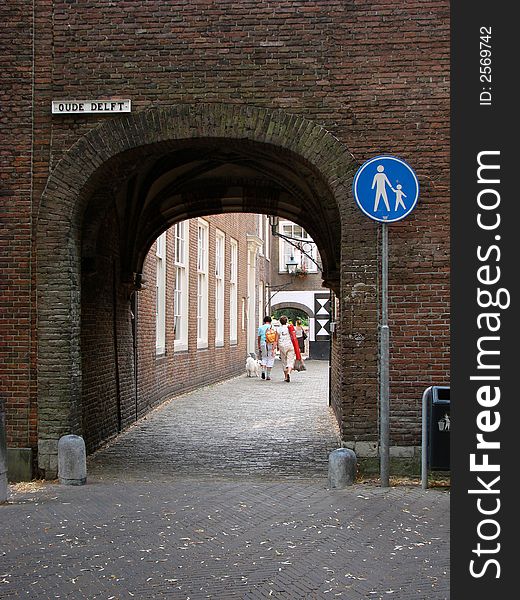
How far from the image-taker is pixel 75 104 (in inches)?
364

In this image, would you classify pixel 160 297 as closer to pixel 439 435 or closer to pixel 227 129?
pixel 227 129

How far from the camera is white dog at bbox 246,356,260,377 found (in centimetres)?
2673

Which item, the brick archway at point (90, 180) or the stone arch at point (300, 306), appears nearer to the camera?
the brick archway at point (90, 180)

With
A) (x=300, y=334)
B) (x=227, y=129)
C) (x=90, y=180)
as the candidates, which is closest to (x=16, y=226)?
(x=90, y=180)

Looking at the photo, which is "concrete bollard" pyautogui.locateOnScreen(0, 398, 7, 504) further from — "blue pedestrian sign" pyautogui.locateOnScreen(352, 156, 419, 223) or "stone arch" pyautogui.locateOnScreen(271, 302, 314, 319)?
"stone arch" pyautogui.locateOnScreen(271, 302, 314, 319)

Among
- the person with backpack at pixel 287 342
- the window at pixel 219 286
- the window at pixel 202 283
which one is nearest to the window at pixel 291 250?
the window at pixel 219 286

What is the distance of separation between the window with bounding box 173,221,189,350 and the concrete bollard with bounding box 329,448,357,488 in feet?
35.7

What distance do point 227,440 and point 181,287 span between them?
806 centimetres

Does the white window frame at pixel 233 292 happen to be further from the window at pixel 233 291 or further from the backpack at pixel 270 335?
the backpack at pixel 270 335

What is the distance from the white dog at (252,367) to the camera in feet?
87.7

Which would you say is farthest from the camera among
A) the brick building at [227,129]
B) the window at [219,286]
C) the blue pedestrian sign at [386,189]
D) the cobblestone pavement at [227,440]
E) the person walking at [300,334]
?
the person walking at [300,334]

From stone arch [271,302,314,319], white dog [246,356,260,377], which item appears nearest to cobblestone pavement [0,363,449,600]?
white dog [246,356,260,377]

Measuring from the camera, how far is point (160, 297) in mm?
17328

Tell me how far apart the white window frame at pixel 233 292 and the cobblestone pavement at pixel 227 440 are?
7703mm
